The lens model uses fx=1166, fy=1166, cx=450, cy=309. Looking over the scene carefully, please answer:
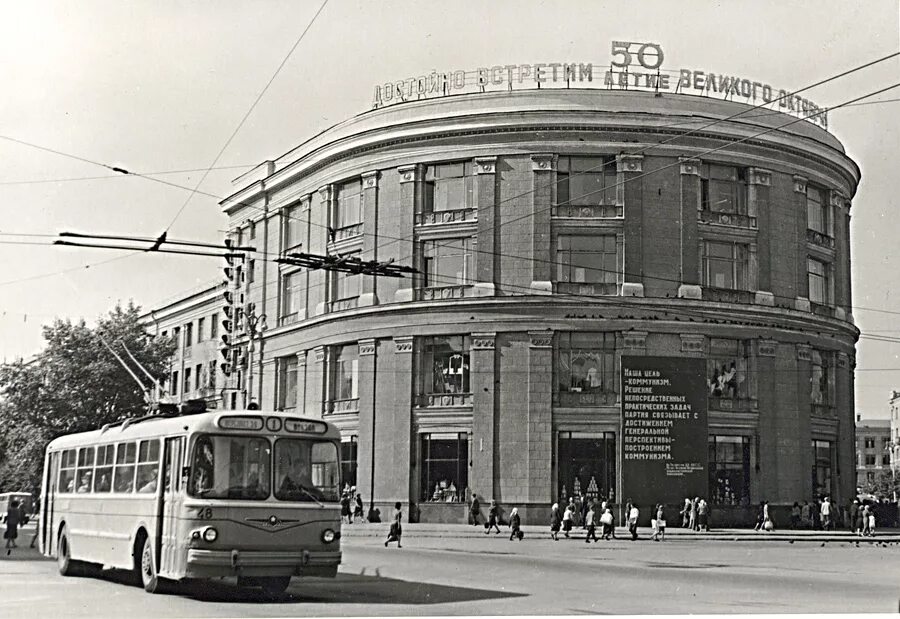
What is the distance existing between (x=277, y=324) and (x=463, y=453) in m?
14.2

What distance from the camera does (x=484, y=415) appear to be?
157 ft

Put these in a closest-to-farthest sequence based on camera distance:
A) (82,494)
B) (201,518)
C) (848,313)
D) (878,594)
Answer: (201,518), (878,594), (82,494), (848,313)

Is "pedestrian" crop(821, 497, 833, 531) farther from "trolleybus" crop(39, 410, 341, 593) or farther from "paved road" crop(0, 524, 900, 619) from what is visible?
"trolleybus" crop(39, 410, 341, 593)

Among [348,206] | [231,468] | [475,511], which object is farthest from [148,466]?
[348,206]

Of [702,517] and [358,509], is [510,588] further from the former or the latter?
[358,509]

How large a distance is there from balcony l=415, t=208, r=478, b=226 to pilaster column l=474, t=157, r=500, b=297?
0.38m

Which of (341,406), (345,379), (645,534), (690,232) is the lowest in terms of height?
(645,534)

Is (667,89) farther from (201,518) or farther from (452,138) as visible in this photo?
(201,518)

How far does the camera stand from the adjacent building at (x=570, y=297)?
47875 mm

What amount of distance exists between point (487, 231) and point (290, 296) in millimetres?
13229

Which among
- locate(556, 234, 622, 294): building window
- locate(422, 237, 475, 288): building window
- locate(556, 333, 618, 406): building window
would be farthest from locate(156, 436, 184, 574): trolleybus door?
locate(556, 234, 622, 294): building window

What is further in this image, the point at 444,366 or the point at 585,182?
the point at 444,366

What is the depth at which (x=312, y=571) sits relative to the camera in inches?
673

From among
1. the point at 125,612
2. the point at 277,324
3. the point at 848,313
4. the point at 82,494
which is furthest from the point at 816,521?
the point at 125,612
